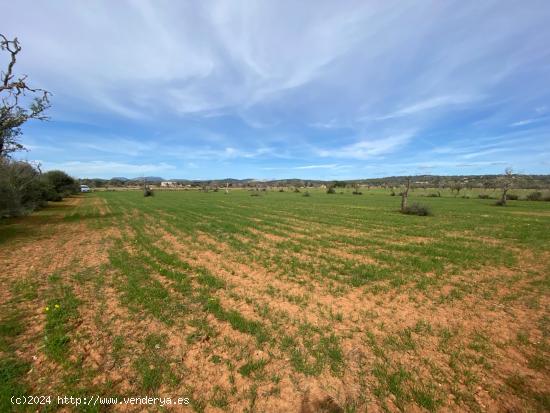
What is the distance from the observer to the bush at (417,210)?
26.9 metres

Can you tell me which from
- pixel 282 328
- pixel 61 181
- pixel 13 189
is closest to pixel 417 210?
pixel 282 328

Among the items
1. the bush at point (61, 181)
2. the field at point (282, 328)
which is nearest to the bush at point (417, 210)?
the field at point (282, 328)

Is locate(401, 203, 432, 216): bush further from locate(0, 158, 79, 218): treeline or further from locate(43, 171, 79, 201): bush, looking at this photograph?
locate(43, 171, 79, 201): bush

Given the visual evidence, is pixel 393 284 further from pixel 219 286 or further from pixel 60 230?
pixel 60 230

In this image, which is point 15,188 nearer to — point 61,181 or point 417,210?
point 417,210

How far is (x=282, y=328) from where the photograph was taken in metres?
5.68

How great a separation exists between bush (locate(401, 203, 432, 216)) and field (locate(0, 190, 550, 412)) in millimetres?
15643

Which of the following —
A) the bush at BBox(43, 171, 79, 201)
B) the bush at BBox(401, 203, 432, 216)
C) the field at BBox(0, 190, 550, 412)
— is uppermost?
the bush at BBox(43, 171, 79, 201)

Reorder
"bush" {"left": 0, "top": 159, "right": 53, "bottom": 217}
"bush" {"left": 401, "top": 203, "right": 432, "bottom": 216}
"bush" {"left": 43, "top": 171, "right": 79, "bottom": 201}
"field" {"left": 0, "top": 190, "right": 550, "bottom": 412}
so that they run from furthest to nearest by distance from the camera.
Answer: "bush" {"left": 43, "top": 171, "right": 79, "bottom": 201}
"bush" {"left": 401, "top": 203, "right": 432, "bottom": 216}
"bush" {"left": 0, "top": 159, "right": 53, "bottom": 217}
"field" {"left": 0, "top": 190, "right": 550, "bottom": 412}

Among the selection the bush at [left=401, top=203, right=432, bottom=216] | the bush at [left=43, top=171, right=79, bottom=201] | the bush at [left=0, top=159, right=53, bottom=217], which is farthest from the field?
the bush at [left=43, top=171, right=79, bottom=201]

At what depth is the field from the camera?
156 inches

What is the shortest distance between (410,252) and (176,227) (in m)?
15.1

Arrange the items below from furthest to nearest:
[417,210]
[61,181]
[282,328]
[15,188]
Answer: [61,181], [417,210], [15,188], [282,328]

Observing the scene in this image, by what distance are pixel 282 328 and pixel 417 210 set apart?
87.7 feet
